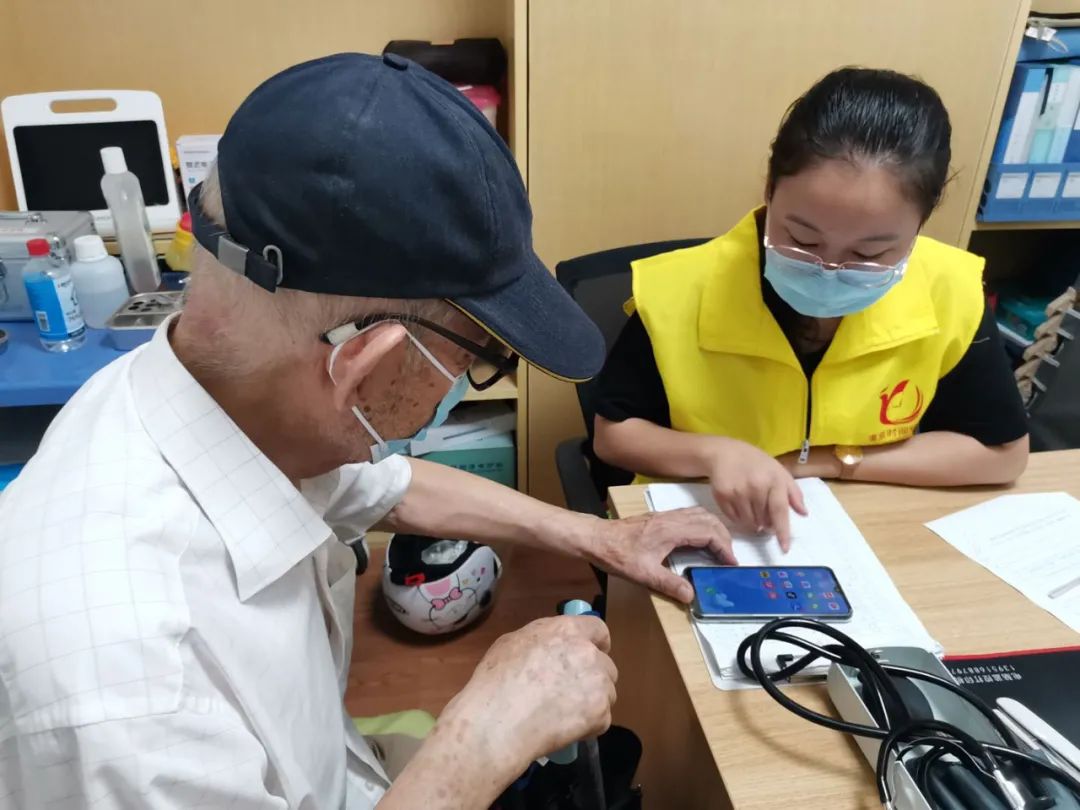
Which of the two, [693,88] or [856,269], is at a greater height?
[693,88]

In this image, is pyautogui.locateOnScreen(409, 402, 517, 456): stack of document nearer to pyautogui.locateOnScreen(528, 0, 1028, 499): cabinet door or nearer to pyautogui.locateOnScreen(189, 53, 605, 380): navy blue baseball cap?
pyautogui.locateOnScreen(528, 0, 1028, 499): cabinet door

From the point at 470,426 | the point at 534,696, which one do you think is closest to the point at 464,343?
the point at 534,696

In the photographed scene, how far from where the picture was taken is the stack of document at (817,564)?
0.86 m

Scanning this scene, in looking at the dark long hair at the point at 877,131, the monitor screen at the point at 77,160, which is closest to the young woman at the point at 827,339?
the dark long hair at the point at 877,131

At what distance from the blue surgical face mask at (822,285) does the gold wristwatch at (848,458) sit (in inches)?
7.7

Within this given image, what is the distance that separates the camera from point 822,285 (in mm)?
1096

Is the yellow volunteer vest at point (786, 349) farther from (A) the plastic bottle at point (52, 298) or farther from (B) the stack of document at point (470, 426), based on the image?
(A) the plastic bottle at point (52, 298)

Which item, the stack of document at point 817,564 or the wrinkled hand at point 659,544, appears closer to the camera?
the stack of document at point 817,564

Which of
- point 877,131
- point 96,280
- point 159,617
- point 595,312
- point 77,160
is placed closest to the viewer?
point 159,617

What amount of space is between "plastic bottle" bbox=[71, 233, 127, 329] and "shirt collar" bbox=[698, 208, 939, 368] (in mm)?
1180

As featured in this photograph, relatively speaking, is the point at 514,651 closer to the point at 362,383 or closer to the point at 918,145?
the point at 362,383

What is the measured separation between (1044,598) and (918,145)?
1.88 feet

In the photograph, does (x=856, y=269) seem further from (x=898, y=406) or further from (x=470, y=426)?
(x=470, y=426)

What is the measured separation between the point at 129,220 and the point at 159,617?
4.55 feet
